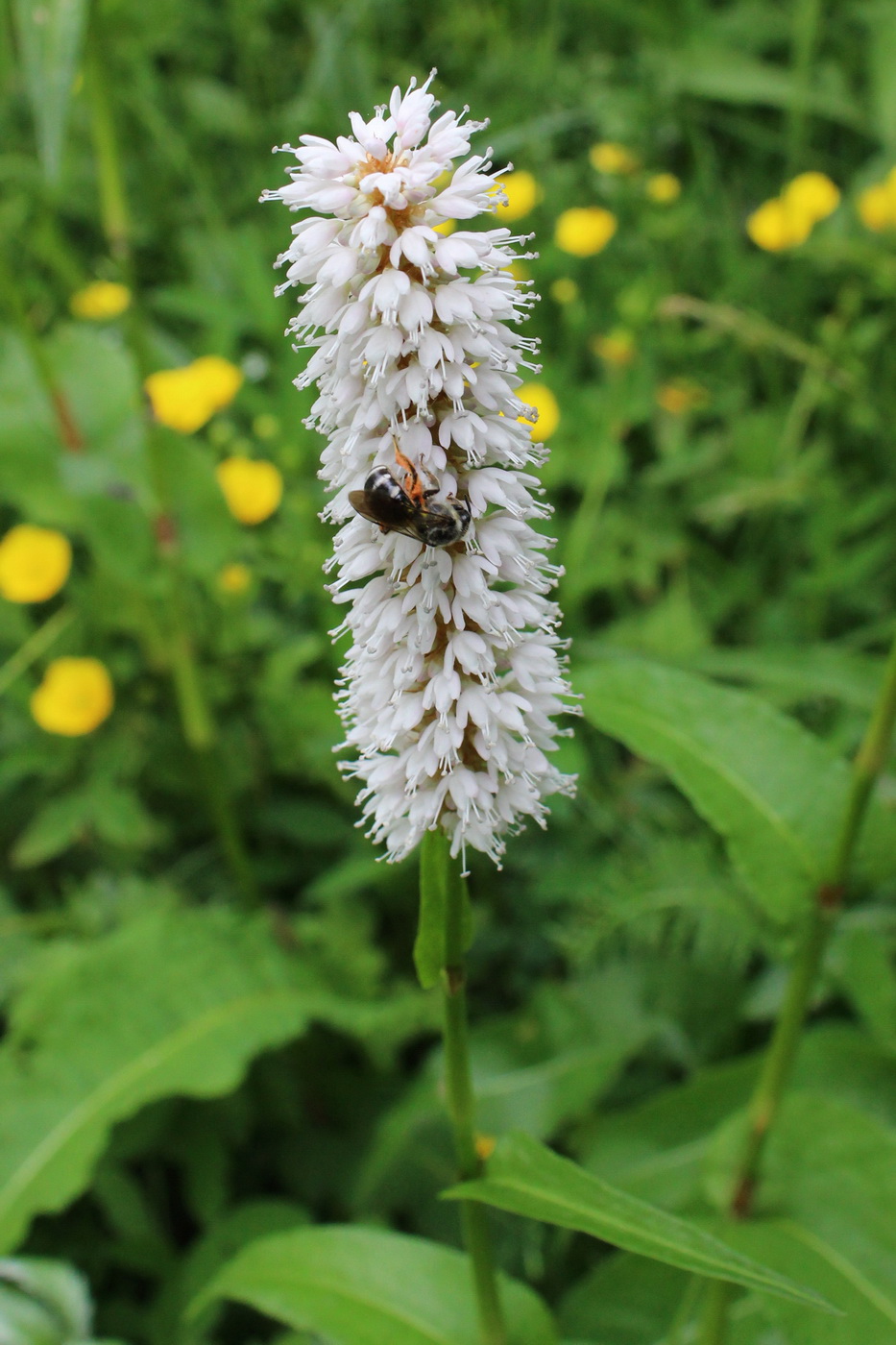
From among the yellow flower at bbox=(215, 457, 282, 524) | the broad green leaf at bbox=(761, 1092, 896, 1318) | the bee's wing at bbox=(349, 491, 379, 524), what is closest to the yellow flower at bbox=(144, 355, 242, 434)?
the yellow flower at bbox=(215, 457, 282, 524)

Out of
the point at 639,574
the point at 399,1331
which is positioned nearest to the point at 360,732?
the point at 399,1331

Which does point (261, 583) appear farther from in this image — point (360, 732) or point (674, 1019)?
point (360, 732)

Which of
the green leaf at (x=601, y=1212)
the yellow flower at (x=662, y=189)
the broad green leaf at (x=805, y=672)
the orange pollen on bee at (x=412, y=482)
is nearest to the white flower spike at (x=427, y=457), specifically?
the orange pollen on bee at (x=412, y=482)

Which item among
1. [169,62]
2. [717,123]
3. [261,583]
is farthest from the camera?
[169,62]

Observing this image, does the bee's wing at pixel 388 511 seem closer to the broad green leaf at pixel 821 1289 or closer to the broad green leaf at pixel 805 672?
the broad green leaf at pixel 821 1289

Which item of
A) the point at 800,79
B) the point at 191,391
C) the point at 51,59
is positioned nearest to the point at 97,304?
the point at 191,391

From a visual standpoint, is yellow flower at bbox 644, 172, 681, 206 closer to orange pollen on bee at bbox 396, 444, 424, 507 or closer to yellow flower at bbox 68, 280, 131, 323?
yellow flower at bbox 68, 280, 131, 323

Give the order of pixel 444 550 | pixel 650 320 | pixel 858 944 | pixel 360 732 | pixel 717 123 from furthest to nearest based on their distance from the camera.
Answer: pixel 717 123
pixel 650 320
pixel 858 944
pixel 360 732
pixel 444 550

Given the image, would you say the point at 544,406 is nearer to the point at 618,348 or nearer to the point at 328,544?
the point at 618,348
